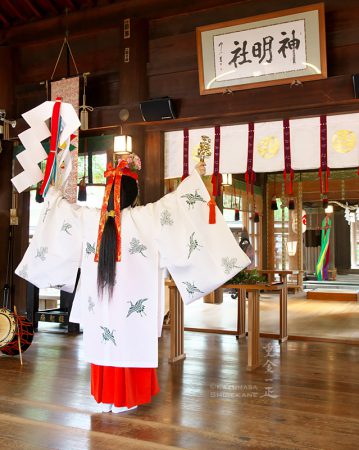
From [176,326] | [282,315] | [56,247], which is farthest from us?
[282,315]

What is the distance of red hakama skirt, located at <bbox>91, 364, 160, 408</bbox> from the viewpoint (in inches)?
125

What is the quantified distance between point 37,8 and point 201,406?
17.8ft

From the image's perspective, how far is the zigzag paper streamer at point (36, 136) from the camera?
3.57 meters

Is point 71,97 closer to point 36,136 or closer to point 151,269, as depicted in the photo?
point 36,136

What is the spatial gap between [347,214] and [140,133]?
11.4m

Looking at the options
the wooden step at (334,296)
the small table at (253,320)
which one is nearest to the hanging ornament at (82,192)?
the small table at (253,320)

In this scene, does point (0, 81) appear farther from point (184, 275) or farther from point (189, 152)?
point (184, 275)

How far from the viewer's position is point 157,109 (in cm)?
562

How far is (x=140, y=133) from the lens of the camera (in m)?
5.93

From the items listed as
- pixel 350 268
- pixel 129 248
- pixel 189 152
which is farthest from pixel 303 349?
pixel 350 268

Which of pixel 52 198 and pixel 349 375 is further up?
pixel 52 198

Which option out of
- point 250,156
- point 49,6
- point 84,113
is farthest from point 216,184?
point 49,6

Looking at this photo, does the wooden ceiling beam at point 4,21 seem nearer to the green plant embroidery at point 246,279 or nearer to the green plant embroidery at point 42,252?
the green plant embroidery at point 42,252

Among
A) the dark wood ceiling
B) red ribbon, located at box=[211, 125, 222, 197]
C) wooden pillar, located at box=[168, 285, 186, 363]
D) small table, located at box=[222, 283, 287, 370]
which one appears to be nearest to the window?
red ribbon, located at box=[211, 125, 222, 197]
